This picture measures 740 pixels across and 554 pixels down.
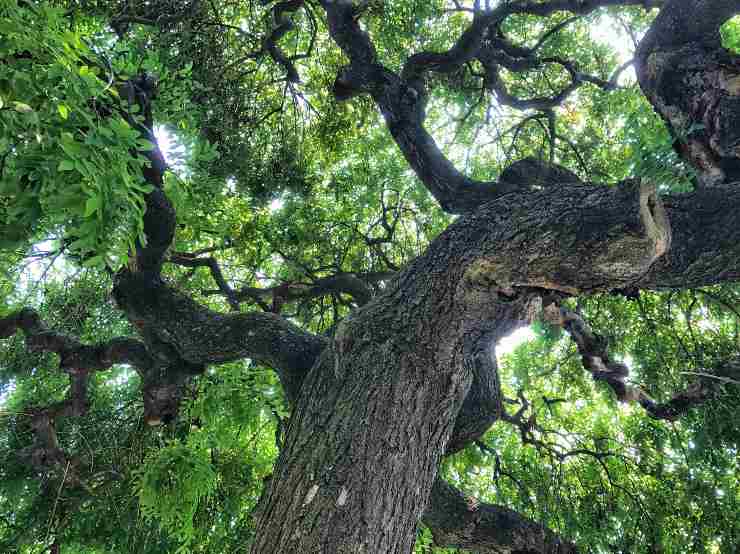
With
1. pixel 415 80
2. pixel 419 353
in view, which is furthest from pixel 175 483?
pixel 415 80

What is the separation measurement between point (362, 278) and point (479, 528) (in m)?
2.67

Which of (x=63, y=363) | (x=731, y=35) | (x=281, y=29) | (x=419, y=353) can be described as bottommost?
(x=419, y=353)

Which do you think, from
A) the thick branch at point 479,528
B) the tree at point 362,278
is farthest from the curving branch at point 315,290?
the thick branch at point 479,528

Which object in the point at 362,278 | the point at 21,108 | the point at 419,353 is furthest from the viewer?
the point at 362,278

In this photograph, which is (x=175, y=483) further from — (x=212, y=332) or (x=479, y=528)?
(x=479, y=528)

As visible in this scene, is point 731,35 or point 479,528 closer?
point 479,528

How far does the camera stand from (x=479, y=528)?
12.5ft

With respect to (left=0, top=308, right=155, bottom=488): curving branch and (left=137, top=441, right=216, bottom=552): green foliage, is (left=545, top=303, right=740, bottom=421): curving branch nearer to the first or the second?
(left=137, top=441, right=216, bottom=552): green foliage

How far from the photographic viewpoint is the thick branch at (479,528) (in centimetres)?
378

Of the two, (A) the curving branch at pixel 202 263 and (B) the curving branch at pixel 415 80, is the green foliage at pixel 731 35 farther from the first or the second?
(A) the curving branch at pixel 202 263

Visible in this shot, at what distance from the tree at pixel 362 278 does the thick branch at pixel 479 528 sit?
20mm

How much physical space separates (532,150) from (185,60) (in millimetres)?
3847

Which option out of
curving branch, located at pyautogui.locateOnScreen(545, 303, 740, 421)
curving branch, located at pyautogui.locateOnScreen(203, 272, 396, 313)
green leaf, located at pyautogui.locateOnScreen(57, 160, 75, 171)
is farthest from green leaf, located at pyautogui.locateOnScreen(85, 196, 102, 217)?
curving branch, located at pyautogui.locateOnScreen(203, 272, 396, 313)

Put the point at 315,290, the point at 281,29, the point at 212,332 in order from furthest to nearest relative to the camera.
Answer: the point at 281,29, the point at 315,290, the point at 212,332
